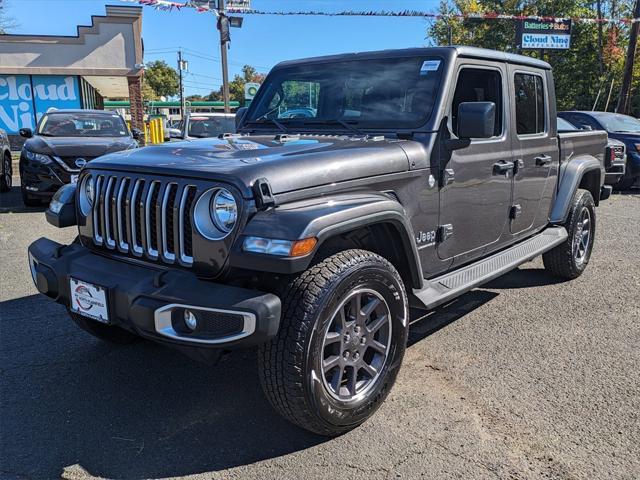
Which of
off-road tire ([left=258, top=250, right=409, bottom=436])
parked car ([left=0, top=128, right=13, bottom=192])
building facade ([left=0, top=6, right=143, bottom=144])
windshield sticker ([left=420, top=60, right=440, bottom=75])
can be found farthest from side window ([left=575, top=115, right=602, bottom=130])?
building facade ([left=0, top=6, right=143, bottom=144])

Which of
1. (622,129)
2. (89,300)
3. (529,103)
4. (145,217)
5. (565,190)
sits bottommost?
(89,300)

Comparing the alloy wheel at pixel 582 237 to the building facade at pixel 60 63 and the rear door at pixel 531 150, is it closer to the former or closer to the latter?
the rear door at pixel 531 150

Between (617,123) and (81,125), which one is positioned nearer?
(81,125)

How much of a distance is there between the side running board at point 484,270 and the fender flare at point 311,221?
60 centimetres

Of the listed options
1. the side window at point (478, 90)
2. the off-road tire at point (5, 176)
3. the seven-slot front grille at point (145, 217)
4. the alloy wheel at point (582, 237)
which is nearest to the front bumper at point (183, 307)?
the seven-slot front grille at point (145, 217)

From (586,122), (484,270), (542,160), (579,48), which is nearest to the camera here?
(484,270)

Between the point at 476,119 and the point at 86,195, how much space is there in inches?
90.5

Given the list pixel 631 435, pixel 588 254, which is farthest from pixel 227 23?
Result: pixel 631 435

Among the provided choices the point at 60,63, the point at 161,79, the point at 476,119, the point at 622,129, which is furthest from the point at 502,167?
the point at 161,79

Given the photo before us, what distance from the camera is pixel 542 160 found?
4.57 meters

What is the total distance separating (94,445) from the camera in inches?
106

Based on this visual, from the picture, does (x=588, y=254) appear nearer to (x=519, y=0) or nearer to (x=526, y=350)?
(x=526, y=350)

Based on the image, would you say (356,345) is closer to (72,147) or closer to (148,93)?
(72,147)

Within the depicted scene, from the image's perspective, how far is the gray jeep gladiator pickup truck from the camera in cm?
246
